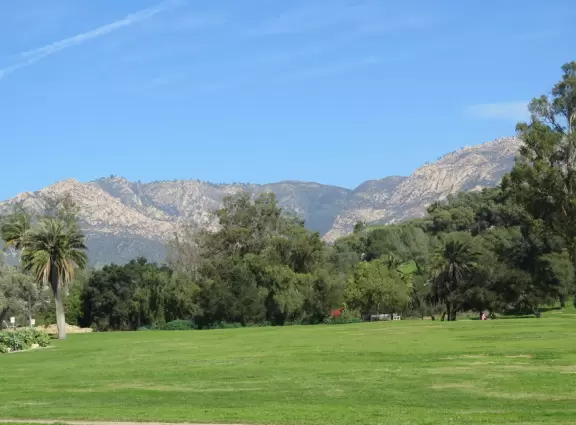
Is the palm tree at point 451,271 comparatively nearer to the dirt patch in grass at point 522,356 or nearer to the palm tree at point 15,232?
Answer: the palm tree at point 15,232

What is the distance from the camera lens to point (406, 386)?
976 inches

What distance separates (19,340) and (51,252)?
18.9 metres

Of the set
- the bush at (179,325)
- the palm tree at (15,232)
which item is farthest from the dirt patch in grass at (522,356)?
the bush at (179,325)

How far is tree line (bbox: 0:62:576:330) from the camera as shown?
73938mm

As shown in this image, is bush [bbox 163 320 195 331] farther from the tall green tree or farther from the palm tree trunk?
the tall green tree

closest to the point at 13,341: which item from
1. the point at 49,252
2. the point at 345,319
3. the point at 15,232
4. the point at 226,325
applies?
the point at 49,252

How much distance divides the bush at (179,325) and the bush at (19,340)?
1490 inches

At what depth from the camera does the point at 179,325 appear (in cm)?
10088

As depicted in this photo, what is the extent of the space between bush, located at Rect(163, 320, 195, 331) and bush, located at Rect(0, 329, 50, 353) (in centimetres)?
3785

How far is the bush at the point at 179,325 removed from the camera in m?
101

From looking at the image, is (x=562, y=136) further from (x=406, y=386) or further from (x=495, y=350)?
(x=406, y=386)

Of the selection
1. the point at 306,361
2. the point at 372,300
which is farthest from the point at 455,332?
the point at 372,300

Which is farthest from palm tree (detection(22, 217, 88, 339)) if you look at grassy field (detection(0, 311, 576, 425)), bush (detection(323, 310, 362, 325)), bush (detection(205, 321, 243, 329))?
bush (detection(323, 310, 362, 325))

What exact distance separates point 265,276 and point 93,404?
79.2 m
